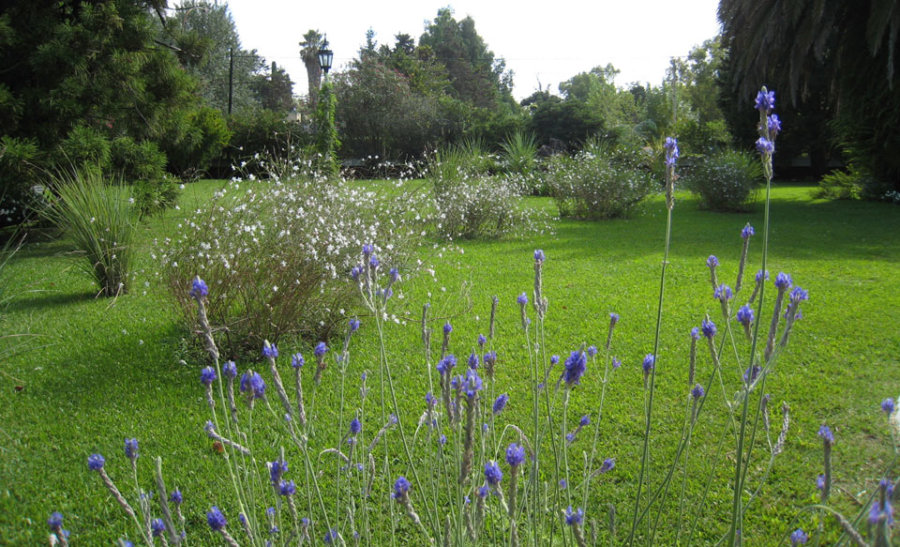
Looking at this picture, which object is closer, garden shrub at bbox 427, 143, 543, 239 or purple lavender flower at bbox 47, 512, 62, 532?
purple lavender flower at bbox 47, 512, 62, 532

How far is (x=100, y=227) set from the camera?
5672 mm

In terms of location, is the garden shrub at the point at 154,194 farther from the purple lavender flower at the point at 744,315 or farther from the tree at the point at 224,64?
the tree at the point at 224,64

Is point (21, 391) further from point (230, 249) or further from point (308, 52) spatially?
point (308, 52)

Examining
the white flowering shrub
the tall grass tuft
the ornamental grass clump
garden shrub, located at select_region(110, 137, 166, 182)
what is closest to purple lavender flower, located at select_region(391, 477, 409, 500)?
the ornamental grass clump

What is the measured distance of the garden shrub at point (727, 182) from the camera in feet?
41.4

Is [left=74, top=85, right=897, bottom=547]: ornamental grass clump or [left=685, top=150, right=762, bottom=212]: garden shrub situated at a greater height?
[left=685, top=150, right=762, bottom=212]: garden shrub

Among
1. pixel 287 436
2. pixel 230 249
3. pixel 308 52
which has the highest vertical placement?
pixel 308 52

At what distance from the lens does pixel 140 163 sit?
30.6 feet

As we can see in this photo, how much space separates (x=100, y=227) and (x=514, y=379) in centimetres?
443

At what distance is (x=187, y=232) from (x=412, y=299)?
2095 millimetres

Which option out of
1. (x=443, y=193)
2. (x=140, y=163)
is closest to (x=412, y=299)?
(x=443, y=193)

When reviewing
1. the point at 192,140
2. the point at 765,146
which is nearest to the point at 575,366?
the point at 765,146

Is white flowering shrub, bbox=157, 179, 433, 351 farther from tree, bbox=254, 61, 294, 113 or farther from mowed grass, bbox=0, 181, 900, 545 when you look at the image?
tree, bbox=254, 61, 294, 113

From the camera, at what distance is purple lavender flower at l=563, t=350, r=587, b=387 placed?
1207 millimetres
